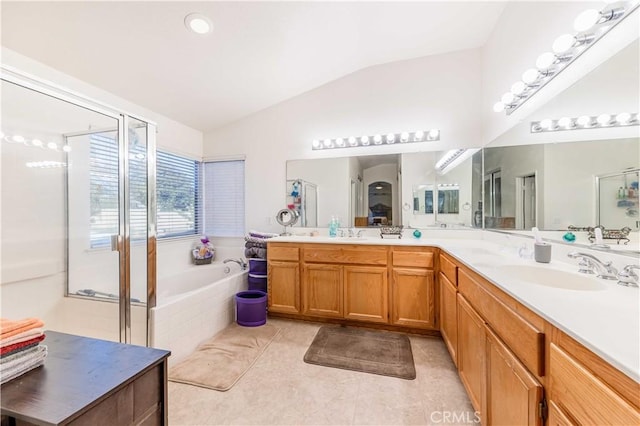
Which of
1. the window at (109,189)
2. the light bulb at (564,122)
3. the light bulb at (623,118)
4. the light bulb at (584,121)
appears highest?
the light bulb at (564,122)

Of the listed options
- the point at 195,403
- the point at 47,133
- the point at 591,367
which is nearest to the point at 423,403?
the point at 591,367

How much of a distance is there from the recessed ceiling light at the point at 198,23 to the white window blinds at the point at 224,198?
5.49 ft

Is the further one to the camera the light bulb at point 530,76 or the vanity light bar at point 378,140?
the vanity light bar at point 378,140

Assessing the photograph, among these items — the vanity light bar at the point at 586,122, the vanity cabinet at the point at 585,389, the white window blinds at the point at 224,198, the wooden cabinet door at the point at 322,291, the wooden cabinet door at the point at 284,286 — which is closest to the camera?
the vanity cabinet at the point at 585,389

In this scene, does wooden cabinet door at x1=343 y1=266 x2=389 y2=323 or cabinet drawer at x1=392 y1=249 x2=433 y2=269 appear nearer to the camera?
cabinet drawer at x1=392 y1=249 x2=433 y2=269

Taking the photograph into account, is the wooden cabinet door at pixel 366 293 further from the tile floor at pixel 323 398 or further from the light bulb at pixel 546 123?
the light bulb at pixel 546 123

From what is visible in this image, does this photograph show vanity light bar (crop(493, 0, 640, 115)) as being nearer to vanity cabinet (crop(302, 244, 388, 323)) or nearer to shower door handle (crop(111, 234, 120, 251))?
vanity cabinet (crop(302, 244, 388, 323))

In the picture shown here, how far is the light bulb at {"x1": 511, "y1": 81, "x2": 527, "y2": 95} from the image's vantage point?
6.00ft

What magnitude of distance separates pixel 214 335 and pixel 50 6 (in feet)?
8.64

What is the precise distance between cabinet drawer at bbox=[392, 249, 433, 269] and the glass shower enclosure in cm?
203

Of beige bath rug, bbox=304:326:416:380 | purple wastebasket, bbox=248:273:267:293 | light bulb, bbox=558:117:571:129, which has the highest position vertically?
light bulb, bbox=558:117:571:129

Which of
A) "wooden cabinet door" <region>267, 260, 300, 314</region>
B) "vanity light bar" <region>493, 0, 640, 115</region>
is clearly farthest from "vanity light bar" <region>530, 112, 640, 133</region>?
"wooden cabinet door" <region>267, 260, 300, 314</region>

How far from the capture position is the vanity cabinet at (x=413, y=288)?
2309mm

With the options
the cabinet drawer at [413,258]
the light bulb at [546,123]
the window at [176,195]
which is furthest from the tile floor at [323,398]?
the window at [176,195]
